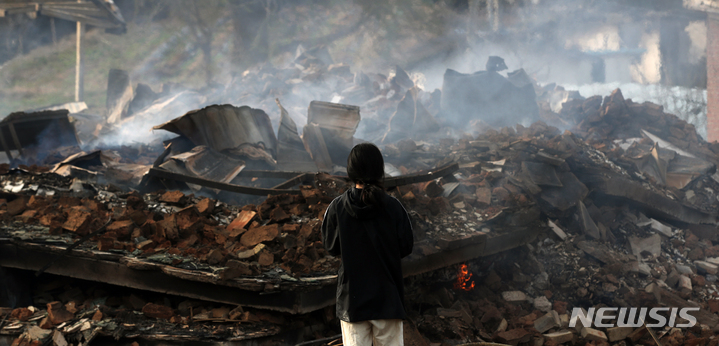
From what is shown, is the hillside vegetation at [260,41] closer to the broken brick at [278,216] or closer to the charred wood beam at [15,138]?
the charred wood beam at [15,138]

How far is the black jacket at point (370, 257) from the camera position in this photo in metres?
1.92

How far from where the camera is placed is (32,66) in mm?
18609

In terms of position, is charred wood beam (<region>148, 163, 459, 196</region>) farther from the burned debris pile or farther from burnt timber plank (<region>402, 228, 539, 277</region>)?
burnt timber plank (<region>402, 228, 539, 277</region>)

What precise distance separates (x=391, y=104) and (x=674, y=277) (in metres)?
9.65

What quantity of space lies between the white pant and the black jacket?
64mm

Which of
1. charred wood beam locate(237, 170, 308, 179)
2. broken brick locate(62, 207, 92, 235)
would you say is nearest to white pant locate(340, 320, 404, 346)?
broken brick locate(62, 207, 92, 235)

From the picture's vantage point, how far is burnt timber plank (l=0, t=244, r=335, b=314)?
130 inches

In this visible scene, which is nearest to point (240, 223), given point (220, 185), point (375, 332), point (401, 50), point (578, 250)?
point (220, 185)

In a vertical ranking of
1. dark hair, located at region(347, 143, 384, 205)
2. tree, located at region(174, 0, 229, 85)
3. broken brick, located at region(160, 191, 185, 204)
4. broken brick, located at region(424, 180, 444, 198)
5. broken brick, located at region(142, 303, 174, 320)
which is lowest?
broken brick, located at region(142, 303, 174, 320)

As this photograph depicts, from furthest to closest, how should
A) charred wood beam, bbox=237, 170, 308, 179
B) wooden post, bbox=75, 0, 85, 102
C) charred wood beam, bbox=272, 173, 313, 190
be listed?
wooden post, bbox=75, 0, 85, 102 → charred wood beam, bbox=237, 170, 308, 179 → charred wood beam, bbox=272, 173, 313, 190

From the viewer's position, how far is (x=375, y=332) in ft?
6.49

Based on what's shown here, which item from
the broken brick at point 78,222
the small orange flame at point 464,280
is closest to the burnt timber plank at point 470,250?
the small orange flame at point 464,280

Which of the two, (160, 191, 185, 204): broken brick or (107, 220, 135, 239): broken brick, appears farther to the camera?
(160, 191, 185, 204): broken brick

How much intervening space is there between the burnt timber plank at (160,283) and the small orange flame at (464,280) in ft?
6.20
